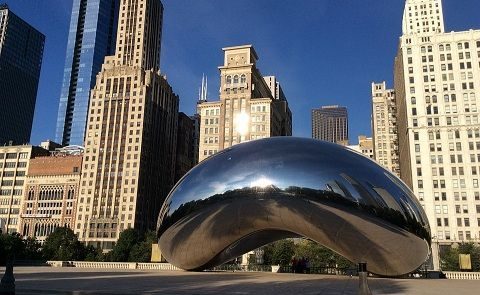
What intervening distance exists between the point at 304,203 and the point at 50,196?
433ft

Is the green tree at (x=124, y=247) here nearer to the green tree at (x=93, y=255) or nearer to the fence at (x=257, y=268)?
the green tree at (x=93, y=255)

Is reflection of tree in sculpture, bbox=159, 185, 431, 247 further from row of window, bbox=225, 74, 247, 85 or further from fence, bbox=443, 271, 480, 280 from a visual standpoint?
row of window, bbox=225, 74, 247, 85

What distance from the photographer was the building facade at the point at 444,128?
8900cm

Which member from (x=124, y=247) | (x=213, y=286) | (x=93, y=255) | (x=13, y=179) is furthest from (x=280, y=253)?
(x=13, y=179)

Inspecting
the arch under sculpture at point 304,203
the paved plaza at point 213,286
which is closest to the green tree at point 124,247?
the paved plaza at point 213,286

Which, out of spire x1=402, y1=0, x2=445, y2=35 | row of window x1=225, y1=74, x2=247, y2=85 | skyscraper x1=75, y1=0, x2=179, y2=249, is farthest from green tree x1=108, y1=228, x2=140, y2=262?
spire x1=402, y1=0, x2=445, y2=35

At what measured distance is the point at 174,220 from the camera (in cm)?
1495

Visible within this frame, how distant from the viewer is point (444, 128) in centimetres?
9569

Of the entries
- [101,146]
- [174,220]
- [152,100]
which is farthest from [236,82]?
[174,220]

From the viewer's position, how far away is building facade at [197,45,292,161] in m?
113

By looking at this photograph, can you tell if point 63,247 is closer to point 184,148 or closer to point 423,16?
point 184,148

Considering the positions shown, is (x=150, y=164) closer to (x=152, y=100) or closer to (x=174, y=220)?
(x=152, y=100)

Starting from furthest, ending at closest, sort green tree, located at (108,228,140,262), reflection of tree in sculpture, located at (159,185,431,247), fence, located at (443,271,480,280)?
green tree, located at (108,228,140,262), fence, located at (443,271,480,280), reflection of tree in sculpture, located at (159,185,431,247)

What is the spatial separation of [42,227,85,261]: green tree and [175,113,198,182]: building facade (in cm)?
5935
